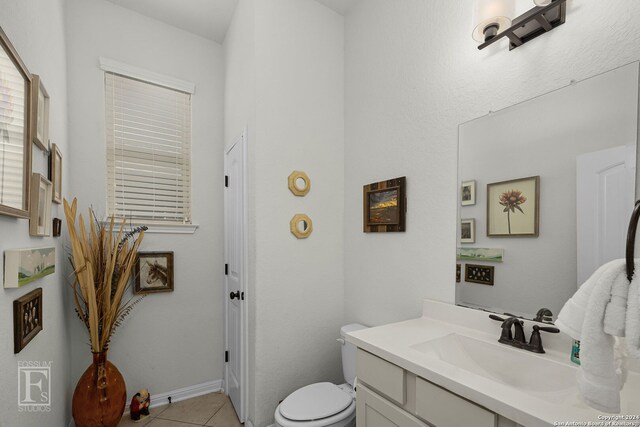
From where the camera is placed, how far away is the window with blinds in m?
2.27

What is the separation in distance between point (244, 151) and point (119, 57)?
4.20ft

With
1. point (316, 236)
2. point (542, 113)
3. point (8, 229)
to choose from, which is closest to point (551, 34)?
point (542, 113)

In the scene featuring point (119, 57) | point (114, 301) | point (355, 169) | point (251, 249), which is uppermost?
point (119, 57)

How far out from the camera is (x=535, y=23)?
114cm

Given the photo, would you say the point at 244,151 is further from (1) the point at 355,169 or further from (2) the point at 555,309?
(2) the point at 555,309

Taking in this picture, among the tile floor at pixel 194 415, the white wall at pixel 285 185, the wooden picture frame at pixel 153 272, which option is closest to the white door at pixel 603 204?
the white wall at pixel 285 185

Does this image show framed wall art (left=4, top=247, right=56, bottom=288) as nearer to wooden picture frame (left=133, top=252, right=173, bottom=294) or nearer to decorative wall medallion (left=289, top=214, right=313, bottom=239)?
wooden picture frame (left=133, top=252, right=173, bottom=294)

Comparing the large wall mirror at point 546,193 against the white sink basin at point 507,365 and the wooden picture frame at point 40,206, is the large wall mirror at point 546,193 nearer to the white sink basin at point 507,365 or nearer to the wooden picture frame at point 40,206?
the white sink basin at point 507,365

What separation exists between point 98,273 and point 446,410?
6.82 ft

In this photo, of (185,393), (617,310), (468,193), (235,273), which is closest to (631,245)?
(617,310)

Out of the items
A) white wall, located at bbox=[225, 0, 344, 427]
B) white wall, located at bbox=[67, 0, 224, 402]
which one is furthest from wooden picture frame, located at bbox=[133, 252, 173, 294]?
white wall, located at bbox=[225, 0, 344, 427]

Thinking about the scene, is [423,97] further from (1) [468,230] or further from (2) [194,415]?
(2) [194,415]

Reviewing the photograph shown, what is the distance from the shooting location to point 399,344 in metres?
1.17

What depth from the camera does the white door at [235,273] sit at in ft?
6.73
